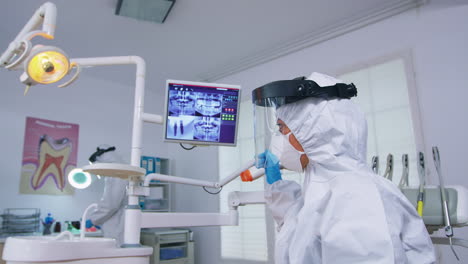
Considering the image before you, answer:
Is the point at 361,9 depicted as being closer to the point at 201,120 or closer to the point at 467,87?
the point at 467,87

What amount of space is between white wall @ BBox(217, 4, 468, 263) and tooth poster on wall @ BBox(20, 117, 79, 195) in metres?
3.21

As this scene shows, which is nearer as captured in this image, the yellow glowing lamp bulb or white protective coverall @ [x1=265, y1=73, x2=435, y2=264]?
white protective coverall @ [x1=265, y1=73, x2=435, y2=264]

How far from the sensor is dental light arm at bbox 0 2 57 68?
107 cm

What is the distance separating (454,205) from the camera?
1.71 meters

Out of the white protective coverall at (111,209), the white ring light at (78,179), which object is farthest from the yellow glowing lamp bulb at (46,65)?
the white ring light at (78,179)

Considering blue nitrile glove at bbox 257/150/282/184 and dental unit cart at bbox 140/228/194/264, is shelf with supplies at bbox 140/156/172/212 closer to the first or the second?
dental unit cart at bbox 140/228/194/264

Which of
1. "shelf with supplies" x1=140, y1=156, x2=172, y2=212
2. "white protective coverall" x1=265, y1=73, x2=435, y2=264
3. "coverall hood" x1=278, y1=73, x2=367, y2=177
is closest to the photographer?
"white protective coverall" x1=265, y1=73, x2=435, y2=264

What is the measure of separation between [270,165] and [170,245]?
3062 mm

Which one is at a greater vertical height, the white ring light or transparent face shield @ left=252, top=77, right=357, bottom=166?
transparent face shield @ left=252, top=77, right=357, bottom=166

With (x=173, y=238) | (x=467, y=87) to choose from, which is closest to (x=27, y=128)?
(x=173, y=238)

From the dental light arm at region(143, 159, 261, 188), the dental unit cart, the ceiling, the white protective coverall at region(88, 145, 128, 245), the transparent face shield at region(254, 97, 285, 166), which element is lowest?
the dental unit cart

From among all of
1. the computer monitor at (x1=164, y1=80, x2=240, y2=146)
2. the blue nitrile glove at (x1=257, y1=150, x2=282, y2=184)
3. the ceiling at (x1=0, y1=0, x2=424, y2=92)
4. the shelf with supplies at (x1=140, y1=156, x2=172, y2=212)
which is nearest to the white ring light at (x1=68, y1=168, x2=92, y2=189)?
the shelf with supplies at (x1=140, y1=156, x2=172, y2=212)

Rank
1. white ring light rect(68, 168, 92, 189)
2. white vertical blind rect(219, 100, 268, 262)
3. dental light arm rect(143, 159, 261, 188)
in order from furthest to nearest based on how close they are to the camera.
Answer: white vertical blind rect(219, 100, 268, 262) → white ring light rect(68, 168, 92, 189) → dental light arm rect(143, 159, 261, 188)

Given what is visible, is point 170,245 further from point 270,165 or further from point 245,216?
point 270,165
